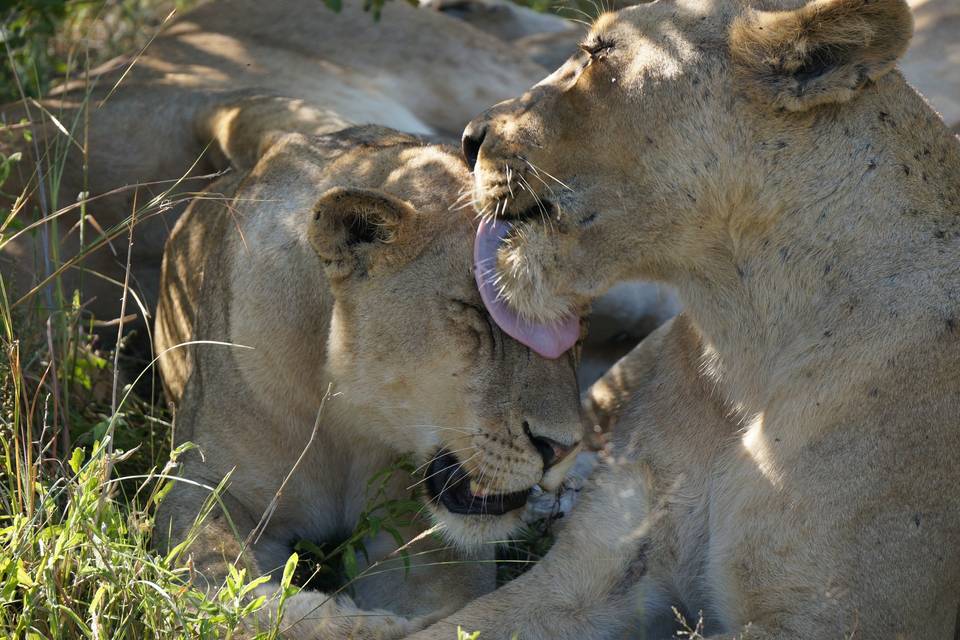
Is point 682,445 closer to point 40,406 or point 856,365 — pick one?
point 856,365

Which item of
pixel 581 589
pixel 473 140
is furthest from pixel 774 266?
pixel 581 589

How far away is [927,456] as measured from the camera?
2812 millimetres

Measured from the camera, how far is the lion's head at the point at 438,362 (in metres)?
3.11

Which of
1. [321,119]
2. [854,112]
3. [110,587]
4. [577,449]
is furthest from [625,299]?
[110,587]

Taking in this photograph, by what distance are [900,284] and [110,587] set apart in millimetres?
1758

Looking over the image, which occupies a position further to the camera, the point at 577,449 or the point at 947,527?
the point at 577,449

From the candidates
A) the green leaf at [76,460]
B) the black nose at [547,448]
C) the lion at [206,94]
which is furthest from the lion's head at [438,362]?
the lion at [206,94]

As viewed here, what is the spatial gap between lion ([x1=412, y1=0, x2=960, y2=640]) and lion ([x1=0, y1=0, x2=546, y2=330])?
177cm

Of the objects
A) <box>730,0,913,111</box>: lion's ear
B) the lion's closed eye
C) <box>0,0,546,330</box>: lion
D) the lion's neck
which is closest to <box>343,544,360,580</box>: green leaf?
the lion's neck

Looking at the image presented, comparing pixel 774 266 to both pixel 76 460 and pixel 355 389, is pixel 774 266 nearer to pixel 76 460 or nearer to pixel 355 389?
pixel 355 389

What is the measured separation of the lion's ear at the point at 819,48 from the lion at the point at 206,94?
6.71 feet

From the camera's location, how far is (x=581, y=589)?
10.2ft

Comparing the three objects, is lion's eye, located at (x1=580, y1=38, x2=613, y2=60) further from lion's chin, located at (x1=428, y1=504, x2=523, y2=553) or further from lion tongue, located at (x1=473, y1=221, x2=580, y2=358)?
lion's chin, located at (x1=428, y1=504, x2=523, y2=553)

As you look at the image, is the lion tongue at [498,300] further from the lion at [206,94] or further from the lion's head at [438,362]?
the lion at [206,94]
